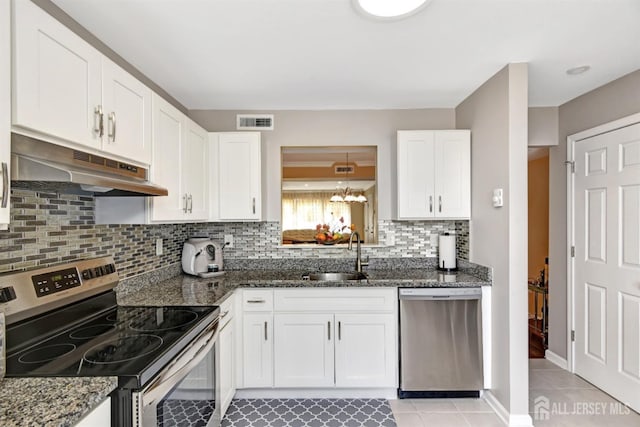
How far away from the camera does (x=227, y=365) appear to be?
2.40 meters

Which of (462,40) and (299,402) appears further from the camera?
(299,402)

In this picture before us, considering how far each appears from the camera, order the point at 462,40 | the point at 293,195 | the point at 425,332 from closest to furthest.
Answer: the point at 462,40 → the point at 425,332 → the point at 293,195

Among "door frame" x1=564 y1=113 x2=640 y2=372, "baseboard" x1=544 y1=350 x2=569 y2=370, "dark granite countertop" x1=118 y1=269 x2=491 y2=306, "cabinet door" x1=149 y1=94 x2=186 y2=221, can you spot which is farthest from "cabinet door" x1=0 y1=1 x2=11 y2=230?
"baseboard" x1=544 y1=350 x2=569 y2=370

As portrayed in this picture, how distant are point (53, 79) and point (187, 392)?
53.5 inches

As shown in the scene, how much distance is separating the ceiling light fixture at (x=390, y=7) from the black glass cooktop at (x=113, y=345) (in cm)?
166

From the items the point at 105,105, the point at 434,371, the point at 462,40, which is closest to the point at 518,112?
the point at 462,40

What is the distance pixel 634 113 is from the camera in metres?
2.45

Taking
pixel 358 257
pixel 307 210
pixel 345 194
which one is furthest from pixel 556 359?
pixel 307 210

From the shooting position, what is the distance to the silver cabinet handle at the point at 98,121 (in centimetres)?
153

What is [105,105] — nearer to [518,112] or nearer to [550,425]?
[518,112]

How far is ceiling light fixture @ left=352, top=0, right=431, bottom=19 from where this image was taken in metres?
1.60

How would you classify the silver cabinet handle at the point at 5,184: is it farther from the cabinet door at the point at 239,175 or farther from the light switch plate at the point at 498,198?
the light switch plate at the point at 498,198

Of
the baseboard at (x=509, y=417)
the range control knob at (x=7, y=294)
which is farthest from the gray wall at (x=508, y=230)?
the range control knob at (x=7, y=294)

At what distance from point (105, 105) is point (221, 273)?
5.66ft
